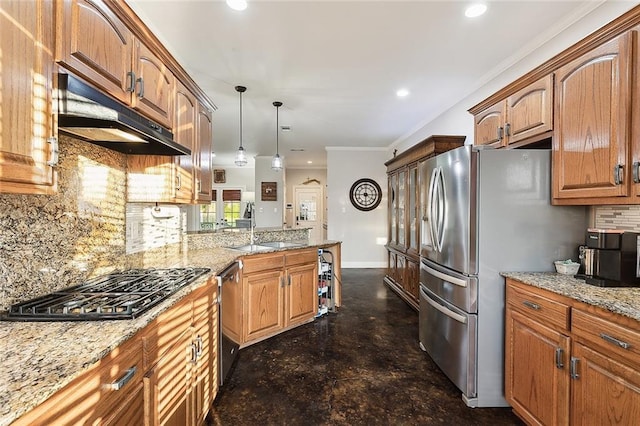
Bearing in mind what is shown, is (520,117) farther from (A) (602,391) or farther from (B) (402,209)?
(B) (402,209)

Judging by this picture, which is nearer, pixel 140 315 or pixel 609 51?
pixel 140 315

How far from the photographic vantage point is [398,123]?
469cm

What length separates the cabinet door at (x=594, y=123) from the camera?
1.49 meters

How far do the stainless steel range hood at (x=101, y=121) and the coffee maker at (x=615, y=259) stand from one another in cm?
242

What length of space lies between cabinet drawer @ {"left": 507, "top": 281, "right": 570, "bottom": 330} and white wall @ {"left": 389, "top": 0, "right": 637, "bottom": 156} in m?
1.77

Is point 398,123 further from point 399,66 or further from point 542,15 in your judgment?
point 542,15

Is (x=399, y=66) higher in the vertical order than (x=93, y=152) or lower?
higher

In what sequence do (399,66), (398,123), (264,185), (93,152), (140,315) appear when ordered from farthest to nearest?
(264,185)
(398,123)
(399,66)
(93,152)
(140,315)

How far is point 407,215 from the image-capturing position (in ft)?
13.7

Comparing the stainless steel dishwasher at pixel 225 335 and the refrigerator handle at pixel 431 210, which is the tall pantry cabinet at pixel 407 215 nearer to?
the refrigerator handle at pixel 431 210

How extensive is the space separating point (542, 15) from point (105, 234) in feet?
10.6

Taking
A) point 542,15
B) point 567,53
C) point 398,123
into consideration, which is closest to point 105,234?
point 567,53

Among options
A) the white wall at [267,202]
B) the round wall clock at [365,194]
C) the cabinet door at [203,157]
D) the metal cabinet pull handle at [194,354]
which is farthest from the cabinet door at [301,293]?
the white wall at [267,202]

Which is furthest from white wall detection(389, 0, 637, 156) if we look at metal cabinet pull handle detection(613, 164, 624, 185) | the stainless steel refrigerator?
metal cabinet pull handle detection(613, 164, 624, 185)
